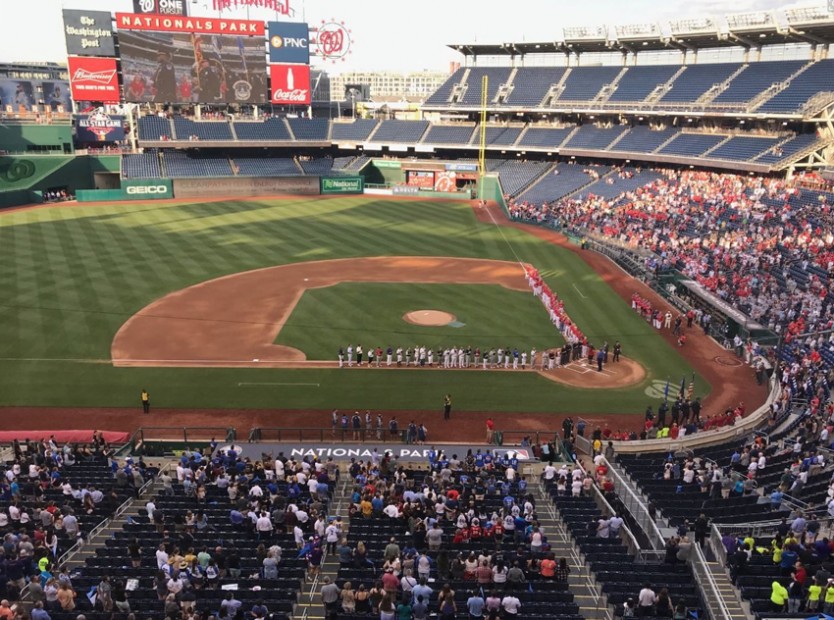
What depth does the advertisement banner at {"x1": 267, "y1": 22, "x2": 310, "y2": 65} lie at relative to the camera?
7244 cm

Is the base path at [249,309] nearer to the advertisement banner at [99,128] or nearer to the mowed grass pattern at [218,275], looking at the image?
the mowed grass pattern at [218,275]

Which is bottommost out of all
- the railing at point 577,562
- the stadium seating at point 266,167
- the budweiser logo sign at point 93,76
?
the railing at point 577,562

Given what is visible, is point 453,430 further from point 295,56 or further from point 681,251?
point 295,56

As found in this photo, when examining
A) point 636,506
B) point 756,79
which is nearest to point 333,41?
point 756,79

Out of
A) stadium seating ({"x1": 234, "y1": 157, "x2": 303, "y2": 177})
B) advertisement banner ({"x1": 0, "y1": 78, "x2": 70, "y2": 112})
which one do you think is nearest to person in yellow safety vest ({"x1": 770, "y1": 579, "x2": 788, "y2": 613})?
stadium seating ({"x1": 234, "y1": 157, "x2": 303, "y2": 177})

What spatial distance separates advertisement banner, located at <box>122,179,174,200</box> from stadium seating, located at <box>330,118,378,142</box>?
21.9m

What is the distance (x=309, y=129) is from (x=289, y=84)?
7316mm

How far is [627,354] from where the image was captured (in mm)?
29406

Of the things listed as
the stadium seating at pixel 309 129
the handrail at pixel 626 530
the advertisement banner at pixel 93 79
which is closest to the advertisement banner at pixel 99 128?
the advertisement banner at pixel 93 79

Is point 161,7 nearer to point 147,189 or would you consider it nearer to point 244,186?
point 147,189

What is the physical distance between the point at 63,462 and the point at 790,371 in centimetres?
2525

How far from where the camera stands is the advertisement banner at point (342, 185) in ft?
243

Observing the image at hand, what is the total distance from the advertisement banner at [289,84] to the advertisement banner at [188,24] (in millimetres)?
4214

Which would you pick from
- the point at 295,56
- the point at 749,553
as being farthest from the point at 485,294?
the point at 295,56
